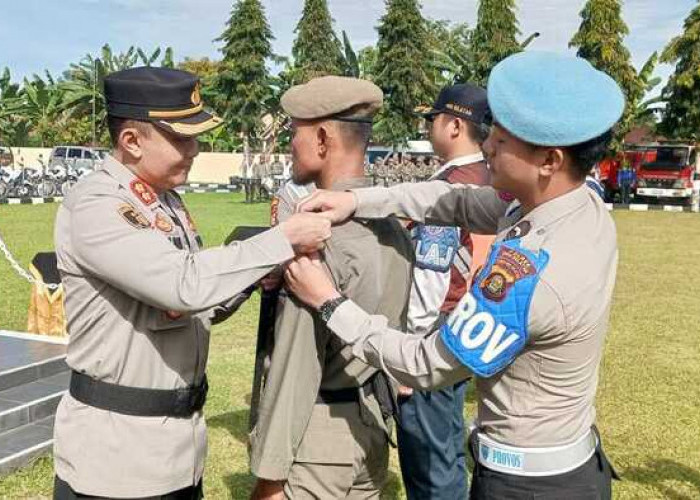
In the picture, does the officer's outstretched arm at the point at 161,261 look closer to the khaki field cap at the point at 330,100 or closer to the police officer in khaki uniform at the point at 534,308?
the police officer in khaki uniform at the point at 534,308

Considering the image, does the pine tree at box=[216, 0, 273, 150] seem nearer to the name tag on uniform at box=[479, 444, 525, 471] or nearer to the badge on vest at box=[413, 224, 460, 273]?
Answer: the badge on vest at box=[413, 224, 460, 273]

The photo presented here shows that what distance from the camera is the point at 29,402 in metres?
4.80

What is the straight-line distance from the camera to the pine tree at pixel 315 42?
38.1 metres

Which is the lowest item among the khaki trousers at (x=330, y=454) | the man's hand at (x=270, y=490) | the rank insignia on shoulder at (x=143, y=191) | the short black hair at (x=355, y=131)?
the man's hand at (x=270, y=490)

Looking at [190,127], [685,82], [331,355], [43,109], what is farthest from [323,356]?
[43,109]

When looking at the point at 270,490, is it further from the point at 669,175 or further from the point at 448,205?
the point at 669,175

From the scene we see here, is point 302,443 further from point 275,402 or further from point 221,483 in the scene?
point 221,483

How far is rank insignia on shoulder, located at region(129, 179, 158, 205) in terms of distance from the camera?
2.19 meters

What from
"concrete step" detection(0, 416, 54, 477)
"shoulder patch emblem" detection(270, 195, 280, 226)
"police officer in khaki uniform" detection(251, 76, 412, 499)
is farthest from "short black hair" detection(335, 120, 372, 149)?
"concrete step" detection(0, 416, 54, 477)

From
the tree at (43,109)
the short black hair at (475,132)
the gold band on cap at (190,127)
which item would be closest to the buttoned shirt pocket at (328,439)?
the gold band on cap at (190,127)

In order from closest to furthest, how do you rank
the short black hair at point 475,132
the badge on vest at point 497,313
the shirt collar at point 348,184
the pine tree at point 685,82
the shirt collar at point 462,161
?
the badge on vest at point 497,313 → the shirt collar at point 348,184 → the shirt collar at point 462,161 → the short black hair at point 475,132 → the pine tree at point 685,82

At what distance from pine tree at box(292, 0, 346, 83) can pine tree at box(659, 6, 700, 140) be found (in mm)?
15825

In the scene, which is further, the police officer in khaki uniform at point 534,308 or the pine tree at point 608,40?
the pine tree at point 608,40

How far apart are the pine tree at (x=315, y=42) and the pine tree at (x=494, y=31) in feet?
24.2
